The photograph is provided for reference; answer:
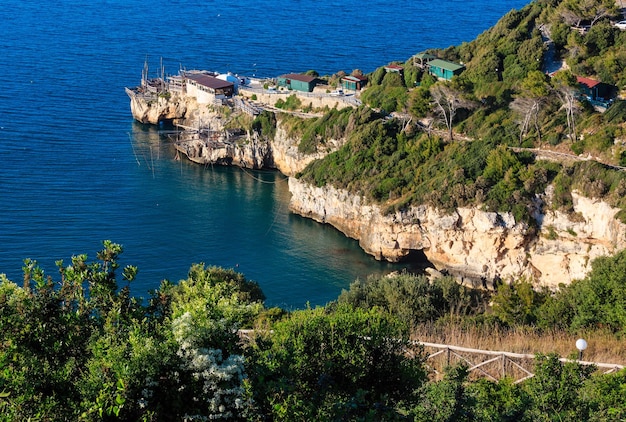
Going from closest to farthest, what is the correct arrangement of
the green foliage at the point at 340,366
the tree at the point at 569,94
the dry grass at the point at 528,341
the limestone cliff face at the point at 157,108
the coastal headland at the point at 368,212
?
1. the green foliage at the point at 340,366
2. the dry grass at the point at 528,341
3. the coastal headland at the point at 368,212
4. the tree at the point at 569,94
5. the limestone cliff face at the point at 157,108

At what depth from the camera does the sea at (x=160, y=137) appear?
154 ft

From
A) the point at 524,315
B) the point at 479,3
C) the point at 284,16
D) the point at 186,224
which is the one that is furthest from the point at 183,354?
the point at 479,3

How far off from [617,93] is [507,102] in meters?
6.30

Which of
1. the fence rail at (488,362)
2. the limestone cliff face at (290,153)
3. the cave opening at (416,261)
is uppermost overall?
the fence rail at (488,362)

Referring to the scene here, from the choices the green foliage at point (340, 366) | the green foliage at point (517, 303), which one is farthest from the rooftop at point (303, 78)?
the green foliage at point (340, 366)

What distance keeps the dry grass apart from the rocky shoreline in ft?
55.1

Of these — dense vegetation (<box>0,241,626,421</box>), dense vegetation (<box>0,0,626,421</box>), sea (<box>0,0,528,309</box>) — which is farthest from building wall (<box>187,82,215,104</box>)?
dense vegetation (<box>0,241,626,421</box>)

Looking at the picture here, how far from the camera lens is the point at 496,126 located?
49219mm

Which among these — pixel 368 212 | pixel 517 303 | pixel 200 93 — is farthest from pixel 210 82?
pixel 517 303

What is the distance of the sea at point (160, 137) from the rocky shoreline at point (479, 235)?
1201 millimetres

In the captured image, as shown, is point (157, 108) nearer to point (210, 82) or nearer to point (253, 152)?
point (210, 82)

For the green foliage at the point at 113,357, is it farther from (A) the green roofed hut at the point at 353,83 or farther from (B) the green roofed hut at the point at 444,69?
(A) the green roofed hut at the point at 353,83

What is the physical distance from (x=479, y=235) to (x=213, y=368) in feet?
109

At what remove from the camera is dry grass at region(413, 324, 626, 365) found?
21891 mm
